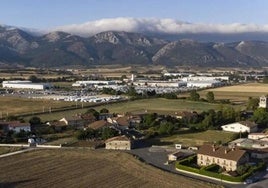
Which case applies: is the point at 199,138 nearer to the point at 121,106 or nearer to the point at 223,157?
the point at 223,157

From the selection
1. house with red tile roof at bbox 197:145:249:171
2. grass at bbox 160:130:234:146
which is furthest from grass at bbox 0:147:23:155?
house with red tile roof at bbox 197:145:249:171

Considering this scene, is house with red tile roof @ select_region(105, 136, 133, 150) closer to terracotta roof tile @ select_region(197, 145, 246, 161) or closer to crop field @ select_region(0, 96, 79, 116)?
terracotta roof tile @ select_region(197, 145, 246, 161)

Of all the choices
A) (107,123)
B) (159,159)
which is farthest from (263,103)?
(159,159)

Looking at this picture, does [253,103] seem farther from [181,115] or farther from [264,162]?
[264,162]

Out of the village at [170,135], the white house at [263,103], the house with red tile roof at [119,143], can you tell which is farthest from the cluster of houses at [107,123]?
the white house at [263,103]

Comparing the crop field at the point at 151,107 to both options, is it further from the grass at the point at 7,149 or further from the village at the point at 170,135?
the grass at the point at 7,149

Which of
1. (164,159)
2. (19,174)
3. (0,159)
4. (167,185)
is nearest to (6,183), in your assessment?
(19,174)
